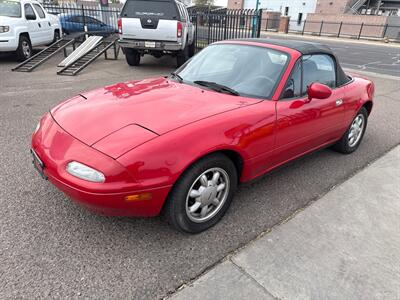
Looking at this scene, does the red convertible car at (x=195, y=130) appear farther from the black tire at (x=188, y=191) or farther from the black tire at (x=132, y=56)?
the black tire at (x=132, y=56)

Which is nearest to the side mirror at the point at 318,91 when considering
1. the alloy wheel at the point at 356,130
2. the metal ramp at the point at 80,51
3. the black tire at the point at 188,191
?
the black tire at the point at 188,191

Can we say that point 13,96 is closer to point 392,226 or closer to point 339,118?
point 339,118

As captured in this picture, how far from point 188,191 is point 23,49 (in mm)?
9963

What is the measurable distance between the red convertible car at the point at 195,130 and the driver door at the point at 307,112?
0.04 ft

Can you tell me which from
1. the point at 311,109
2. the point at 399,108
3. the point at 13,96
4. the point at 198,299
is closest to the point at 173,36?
the point at 13,96

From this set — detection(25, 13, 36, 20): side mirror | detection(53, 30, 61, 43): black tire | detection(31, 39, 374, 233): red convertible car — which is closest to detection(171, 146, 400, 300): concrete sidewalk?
detection(31, 39, 374, 233): red convertible car

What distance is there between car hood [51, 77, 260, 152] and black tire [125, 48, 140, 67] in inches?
292

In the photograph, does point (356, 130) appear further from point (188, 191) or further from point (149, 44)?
point (149, 44)

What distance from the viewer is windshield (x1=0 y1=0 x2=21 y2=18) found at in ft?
31.8

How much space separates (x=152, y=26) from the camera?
9188mm

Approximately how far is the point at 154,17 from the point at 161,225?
26.0ft

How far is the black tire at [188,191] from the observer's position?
7.80 feet

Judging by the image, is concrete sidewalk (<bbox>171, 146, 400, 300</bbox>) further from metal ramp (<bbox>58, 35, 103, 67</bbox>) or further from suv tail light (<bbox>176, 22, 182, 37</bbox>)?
metal ramp (<bbox>58, 35, 103, 67</bbox>)

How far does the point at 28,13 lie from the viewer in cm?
1020
